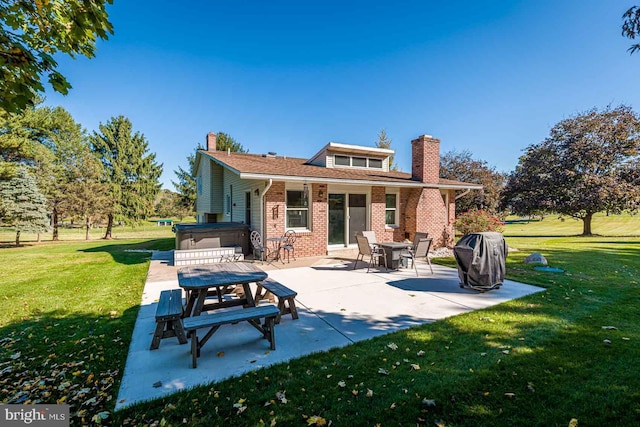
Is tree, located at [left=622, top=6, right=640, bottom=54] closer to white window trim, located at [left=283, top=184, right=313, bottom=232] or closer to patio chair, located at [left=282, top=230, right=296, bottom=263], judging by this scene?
white window trim, located at [left=283, top=184, right=313, bottom=232]

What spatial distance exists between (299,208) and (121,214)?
27.9 meters

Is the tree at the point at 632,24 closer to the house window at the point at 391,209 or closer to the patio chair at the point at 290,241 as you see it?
the patio chair at the point at 290,241

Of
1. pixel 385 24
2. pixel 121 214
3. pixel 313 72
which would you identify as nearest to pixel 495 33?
pixel 385 24

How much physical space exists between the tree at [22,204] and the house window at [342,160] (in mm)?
19649

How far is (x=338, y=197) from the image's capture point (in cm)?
1081

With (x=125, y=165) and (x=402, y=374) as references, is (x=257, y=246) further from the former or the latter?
(x=125, y=165)

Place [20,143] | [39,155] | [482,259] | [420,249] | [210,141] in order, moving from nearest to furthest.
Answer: [482,259] → [420,249] → [210,141] → [20,143] → [39,155]

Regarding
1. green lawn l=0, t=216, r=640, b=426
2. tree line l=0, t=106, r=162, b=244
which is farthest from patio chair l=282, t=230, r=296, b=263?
tree line l=0, t=106, r=162, b=244

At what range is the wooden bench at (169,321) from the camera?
3.48 meters

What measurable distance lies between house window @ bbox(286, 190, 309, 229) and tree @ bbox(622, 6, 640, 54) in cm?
815

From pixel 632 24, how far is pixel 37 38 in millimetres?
6784

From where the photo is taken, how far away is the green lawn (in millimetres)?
2344

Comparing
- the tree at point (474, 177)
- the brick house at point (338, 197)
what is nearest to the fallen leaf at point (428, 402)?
the brick house at point (338, 197)

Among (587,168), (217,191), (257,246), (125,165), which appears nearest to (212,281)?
(257,246)
